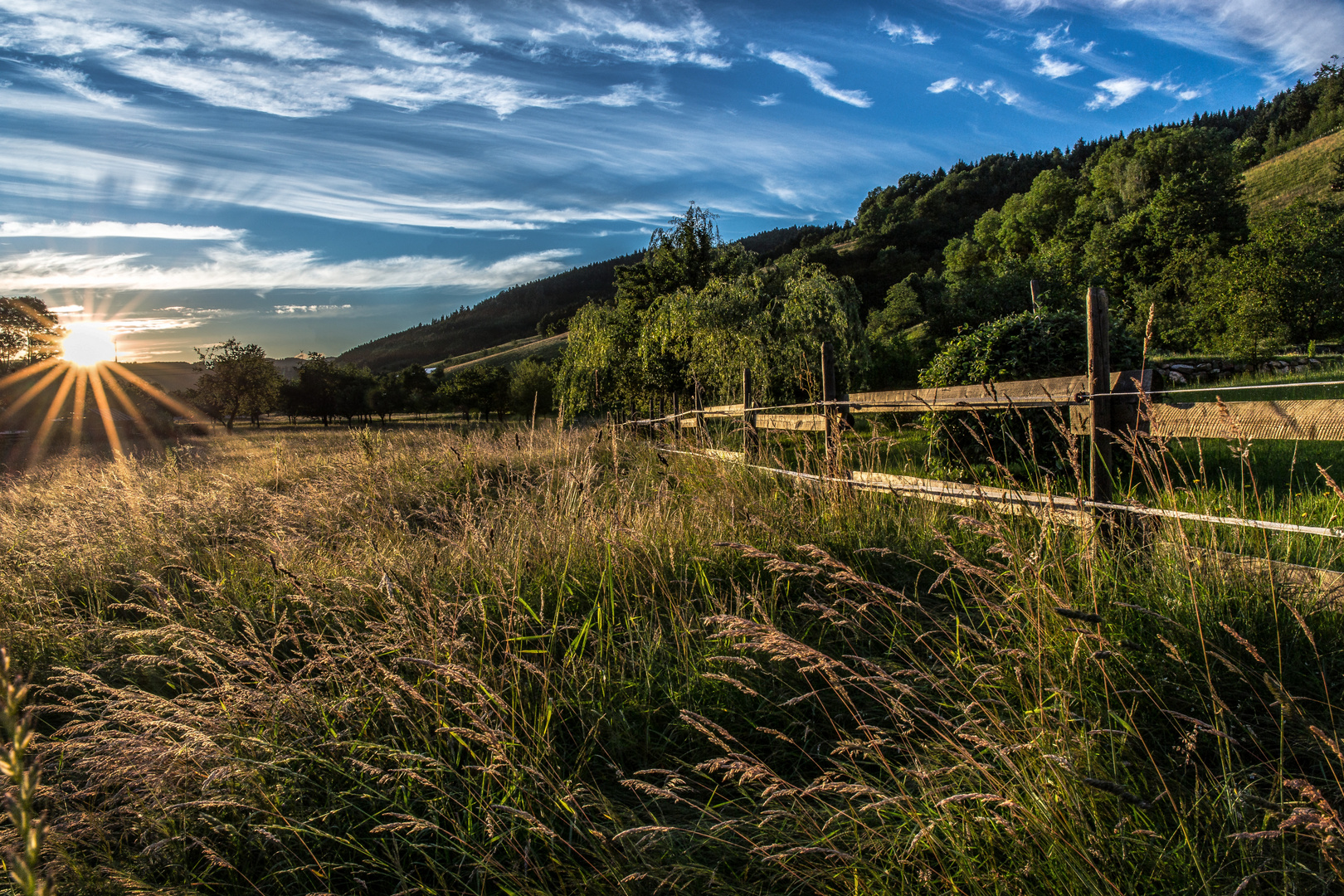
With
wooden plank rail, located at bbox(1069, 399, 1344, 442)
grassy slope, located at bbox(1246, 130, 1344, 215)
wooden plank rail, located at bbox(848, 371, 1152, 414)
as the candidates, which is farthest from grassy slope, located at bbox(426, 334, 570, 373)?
wooden plank rail, located at bbox(1069, 399, 1344, 442)

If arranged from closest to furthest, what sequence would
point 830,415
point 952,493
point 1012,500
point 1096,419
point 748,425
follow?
point 1012,500, point 1096,419, point 952,493, point 830,415, point 748,425

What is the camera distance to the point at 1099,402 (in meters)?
3.64

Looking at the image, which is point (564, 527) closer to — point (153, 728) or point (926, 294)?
point (153, 728)

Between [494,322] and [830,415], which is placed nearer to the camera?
A: [830,415]

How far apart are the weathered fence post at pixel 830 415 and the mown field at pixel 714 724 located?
1.92ft

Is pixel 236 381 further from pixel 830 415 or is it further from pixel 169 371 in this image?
pixel 169 371

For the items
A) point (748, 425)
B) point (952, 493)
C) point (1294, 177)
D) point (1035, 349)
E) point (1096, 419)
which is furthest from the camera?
point (1294, 177)

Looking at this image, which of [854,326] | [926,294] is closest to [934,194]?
[926,294]

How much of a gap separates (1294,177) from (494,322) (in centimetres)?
12373

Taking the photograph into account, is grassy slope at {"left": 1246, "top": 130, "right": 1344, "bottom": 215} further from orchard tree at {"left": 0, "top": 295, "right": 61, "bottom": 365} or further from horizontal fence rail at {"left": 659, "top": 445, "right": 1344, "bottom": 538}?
orchard tree at {"left": 0, "top": 295, "right": 61, "bottom": 365}

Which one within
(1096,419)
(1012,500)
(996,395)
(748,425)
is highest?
(996,395)

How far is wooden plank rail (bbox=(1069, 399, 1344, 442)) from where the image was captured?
2.53m

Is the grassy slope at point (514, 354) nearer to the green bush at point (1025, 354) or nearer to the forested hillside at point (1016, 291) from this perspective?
the forested hillside at point (1016, 291)

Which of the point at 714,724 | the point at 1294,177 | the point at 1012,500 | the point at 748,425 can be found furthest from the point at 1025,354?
the point at 1294,177
